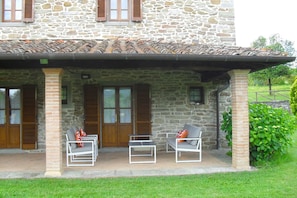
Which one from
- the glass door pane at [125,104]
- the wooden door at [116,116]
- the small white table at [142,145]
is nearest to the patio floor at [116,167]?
the small white table at [142,145]

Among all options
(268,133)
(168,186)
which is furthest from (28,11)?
(268,133)

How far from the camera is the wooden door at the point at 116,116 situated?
31.0 feet

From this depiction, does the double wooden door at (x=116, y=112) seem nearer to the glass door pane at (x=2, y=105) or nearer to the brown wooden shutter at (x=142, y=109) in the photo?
the brown wooden shutter at (x=142, y=109)

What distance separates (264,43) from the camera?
32.5m

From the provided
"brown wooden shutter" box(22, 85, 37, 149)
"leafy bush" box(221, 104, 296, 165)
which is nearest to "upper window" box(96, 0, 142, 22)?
"brown wooden shutter" box(22, 85, 37, 149)

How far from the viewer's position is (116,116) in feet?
31.2

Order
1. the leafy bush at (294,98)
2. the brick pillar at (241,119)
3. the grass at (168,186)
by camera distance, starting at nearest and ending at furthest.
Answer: the grass at (168,186) < the brick pillar at (241,119) < the leafy bush at (294,98)

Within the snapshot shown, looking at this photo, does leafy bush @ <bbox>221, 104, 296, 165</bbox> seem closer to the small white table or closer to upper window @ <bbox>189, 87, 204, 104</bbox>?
the small white table

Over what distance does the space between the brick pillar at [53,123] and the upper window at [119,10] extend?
3.46 metres

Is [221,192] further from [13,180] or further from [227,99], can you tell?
[227,99]

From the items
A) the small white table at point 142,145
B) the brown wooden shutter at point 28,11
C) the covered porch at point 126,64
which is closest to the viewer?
the covered porch at point 126,64

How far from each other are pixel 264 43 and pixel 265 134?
92.8 feet

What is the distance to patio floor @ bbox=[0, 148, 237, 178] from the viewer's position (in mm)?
6438

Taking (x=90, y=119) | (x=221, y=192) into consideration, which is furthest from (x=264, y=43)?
(x=221, y=192)
